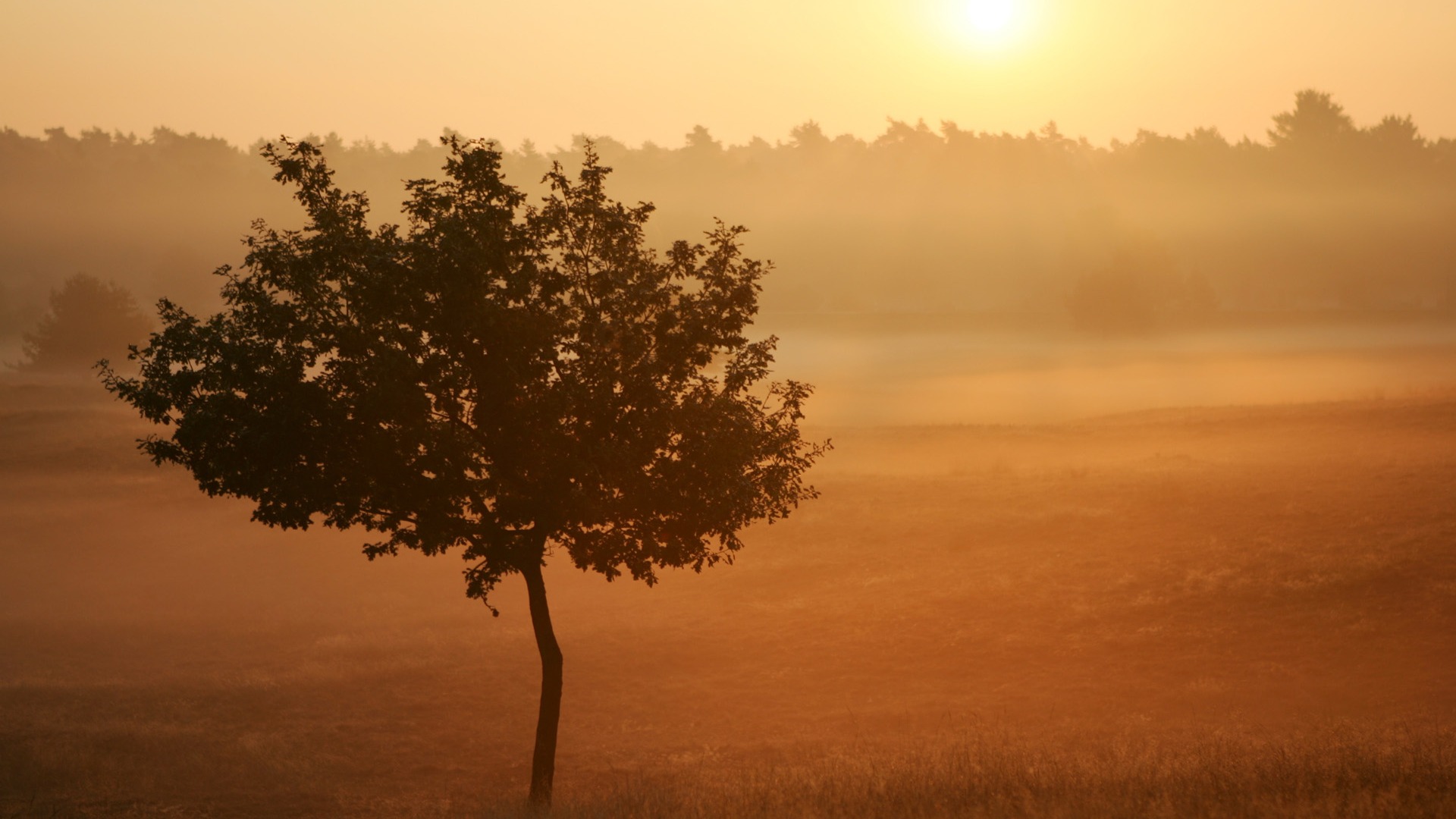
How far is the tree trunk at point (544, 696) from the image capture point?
17875 mm

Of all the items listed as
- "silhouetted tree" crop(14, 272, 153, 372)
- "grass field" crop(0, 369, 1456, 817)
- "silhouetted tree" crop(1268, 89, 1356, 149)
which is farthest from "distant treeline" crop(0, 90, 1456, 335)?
"grass field" crop(0, 369, 1456, 817)

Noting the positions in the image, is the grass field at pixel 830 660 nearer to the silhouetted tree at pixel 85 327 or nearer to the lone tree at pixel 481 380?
the lone tree at pixel 481 380

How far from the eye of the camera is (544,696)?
18.3 m

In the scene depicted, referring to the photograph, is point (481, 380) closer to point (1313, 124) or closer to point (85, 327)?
point (85, 327)

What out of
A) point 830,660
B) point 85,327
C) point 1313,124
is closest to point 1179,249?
point 1313,124

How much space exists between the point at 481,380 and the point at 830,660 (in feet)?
45.1

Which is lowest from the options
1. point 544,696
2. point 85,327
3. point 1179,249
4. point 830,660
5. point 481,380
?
point 830,660

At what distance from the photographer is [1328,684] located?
23219 mm

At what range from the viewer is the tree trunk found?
1788 cm

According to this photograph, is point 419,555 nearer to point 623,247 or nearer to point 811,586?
point 811,586

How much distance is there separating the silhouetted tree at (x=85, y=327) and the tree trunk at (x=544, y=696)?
8893cm

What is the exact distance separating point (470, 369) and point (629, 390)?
2.28 metres

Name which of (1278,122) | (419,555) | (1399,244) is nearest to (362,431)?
(419,555)

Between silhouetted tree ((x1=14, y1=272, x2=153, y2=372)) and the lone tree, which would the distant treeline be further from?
the lone tree
